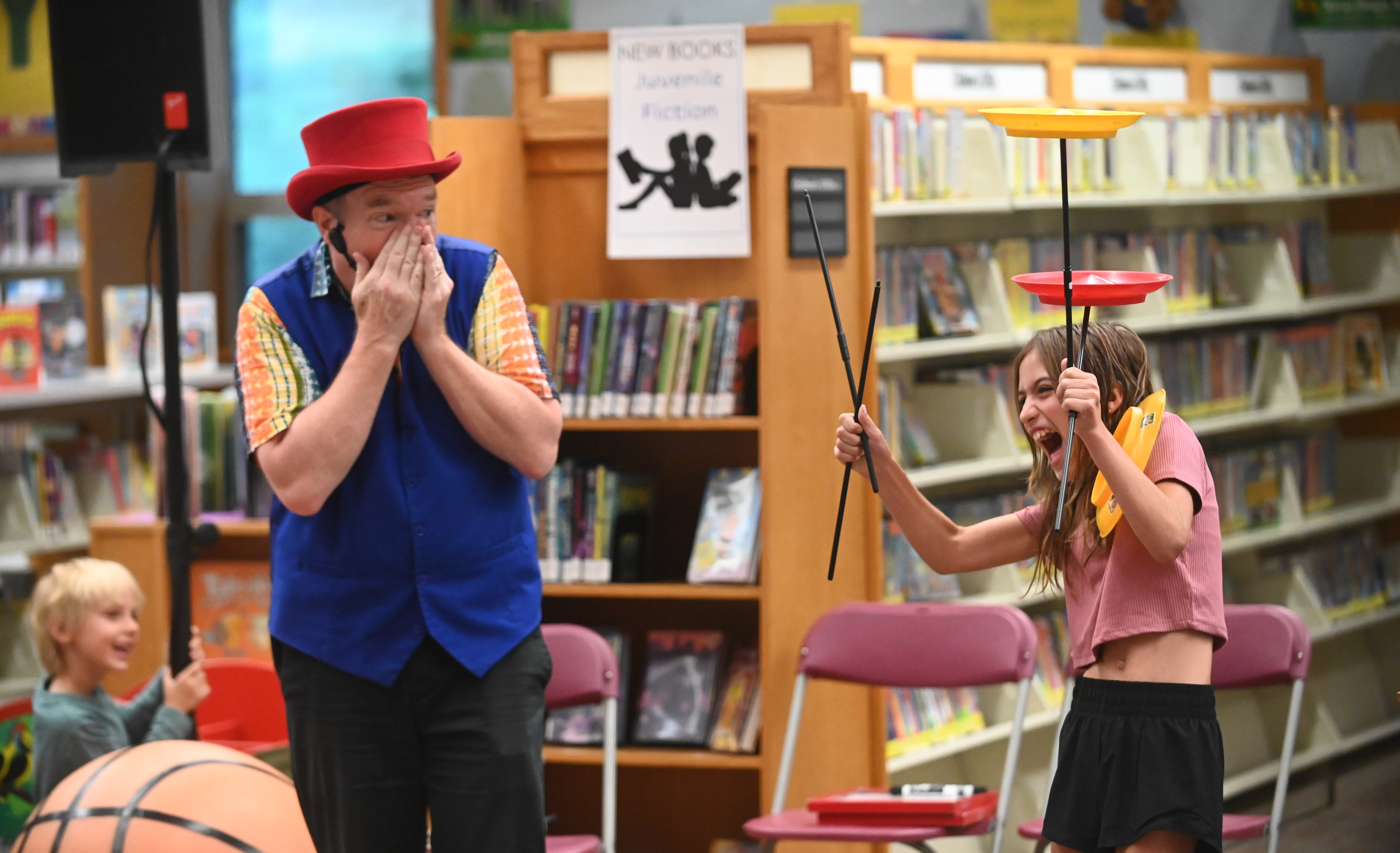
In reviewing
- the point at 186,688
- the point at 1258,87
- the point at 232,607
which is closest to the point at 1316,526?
the point at 1258,87

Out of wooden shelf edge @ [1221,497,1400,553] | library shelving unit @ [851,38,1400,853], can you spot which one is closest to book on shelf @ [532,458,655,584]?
library shelving unit @ [851,38,1400,853]

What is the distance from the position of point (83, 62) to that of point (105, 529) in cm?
151

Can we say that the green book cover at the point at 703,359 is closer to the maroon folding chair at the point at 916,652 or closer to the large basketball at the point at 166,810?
the maroon folding chair at the point at 916,652

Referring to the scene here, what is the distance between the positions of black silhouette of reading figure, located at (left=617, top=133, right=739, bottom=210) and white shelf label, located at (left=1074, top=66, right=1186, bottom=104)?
194cm

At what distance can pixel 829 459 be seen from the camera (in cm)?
362

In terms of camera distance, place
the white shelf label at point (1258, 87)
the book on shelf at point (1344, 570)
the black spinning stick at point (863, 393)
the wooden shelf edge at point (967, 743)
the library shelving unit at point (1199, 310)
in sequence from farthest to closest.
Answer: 1. the white shelf label at point (1258, 87)
2. the book on shelf at point (1344, 570)
3. the library shelving unit at point (1199, 310)
4. the wooden shelf edge at point (967, 743)
5. the black spinning stick at point (863, 393)

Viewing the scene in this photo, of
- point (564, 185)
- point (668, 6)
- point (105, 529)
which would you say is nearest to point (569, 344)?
point (564, 185)

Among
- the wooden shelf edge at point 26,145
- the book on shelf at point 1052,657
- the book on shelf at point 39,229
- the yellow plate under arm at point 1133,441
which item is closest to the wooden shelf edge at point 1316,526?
the book on shelf at point 1052,657

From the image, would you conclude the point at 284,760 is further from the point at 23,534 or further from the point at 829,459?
the point at 23,534

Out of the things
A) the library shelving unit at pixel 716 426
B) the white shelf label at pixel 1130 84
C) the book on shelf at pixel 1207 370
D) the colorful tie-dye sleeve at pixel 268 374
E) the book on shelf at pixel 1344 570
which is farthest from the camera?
the book on shelf at pixel 1344 570

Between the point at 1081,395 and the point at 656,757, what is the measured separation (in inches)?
91.7

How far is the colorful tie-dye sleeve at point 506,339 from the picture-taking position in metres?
2.11

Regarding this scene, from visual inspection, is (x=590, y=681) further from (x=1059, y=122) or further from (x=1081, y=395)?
(x=1059, y=122)

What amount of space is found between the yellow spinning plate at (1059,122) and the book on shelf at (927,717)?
251cm
